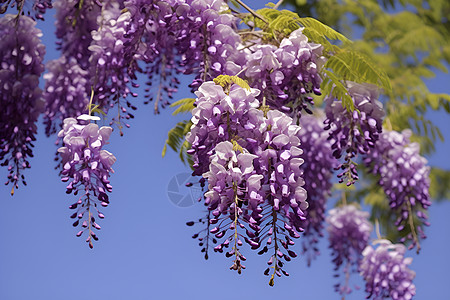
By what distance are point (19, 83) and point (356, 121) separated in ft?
6.19

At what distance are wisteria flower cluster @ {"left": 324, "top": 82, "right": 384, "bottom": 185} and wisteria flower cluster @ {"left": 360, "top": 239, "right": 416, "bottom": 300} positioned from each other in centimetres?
182

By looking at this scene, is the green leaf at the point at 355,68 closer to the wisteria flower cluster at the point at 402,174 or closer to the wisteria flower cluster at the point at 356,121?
the wisteria flower cluster at the point at 356,121

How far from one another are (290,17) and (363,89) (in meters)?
0.57

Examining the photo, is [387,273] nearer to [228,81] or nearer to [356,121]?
[356,121]

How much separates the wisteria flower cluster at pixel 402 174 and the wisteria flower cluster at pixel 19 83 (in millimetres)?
2363

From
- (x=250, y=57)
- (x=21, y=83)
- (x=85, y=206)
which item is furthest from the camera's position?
(x=21, y=83)

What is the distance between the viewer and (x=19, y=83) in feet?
10.9

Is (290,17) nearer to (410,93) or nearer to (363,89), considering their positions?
(363,89)

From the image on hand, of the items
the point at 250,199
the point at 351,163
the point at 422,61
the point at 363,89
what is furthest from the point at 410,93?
the point at 250,199

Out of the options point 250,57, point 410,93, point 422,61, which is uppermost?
point 422,61

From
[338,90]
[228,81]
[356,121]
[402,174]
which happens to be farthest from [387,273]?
[228,81]

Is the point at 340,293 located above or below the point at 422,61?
below

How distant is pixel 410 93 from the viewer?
5.59m

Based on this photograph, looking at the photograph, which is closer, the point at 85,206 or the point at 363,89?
the point at 85,206
